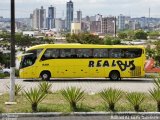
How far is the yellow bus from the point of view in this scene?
2753cm

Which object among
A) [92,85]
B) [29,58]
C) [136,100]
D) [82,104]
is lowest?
[92,85]

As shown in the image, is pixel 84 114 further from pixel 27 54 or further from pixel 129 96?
pixel 27 54

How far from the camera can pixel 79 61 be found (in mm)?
27719

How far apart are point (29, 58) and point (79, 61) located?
120 inches

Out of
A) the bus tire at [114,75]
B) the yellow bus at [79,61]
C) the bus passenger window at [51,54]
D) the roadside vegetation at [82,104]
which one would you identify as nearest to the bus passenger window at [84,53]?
the yellow bus at [79,61]

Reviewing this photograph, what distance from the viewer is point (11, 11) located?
14375 mm

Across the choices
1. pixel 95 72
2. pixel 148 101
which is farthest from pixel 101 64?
pixel 148 101

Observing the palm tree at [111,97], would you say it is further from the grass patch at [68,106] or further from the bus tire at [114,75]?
the bus tire at [114,75]

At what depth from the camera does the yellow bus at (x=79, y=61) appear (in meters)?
27.5

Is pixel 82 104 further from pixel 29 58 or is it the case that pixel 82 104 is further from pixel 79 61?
pixel 29 58

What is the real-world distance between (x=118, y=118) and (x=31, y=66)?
1619 centimetres

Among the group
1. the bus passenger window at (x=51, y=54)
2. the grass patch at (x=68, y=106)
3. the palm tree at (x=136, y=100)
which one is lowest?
the grass patch at (x=68, y=106)

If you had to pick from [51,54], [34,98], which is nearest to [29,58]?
[51,54]

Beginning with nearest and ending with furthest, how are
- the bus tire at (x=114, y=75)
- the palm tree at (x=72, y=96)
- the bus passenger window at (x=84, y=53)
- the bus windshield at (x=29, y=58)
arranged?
the palm tree at (x=72, y=96)
the bus windshield at (x=29, y=58)
the bus passenger window at (x=84, y=53)
the bus tire at (x=114, y=75)
